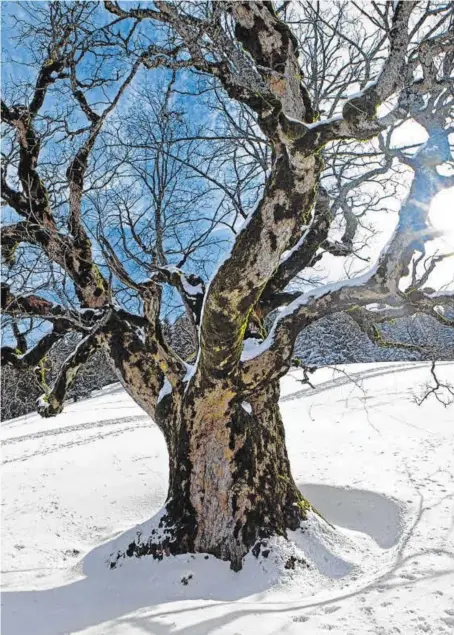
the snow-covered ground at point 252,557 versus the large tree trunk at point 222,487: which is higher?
the large tree trunk at point 222,487

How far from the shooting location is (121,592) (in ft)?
15.1

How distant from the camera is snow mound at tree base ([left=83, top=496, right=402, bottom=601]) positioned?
454cm

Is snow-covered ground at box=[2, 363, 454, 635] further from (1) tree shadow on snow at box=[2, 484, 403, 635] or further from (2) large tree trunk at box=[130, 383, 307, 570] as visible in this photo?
(2) large tree trunk at box=[130, 383, 307, 570]

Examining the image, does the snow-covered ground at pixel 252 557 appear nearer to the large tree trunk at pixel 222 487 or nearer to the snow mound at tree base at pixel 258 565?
the snow mound at tree base at pixel 258 565

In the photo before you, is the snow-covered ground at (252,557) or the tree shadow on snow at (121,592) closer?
the snow-covered ground at (252,557)

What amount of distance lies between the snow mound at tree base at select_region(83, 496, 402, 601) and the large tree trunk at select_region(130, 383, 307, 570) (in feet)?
0.32

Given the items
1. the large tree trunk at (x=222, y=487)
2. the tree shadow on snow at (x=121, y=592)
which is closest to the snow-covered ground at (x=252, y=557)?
the tree shadow on snow at (x=121, y=592)

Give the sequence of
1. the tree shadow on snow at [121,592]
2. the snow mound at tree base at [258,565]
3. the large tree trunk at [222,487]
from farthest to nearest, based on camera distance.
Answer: the large tree trunk at [222,487] → the snow mound at tree base at [258,565] → the tree shadow on snow at [121,592]

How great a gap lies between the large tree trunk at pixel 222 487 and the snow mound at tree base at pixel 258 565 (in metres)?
0.10

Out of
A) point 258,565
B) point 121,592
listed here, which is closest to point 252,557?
A: point 258,565

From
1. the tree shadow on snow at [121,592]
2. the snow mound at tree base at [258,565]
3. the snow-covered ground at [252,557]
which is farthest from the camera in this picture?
the snow mound at tree base at [258,565]

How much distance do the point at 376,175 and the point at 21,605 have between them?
6.01m

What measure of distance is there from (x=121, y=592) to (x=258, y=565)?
1284 mm

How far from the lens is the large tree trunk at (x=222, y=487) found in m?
5.01
